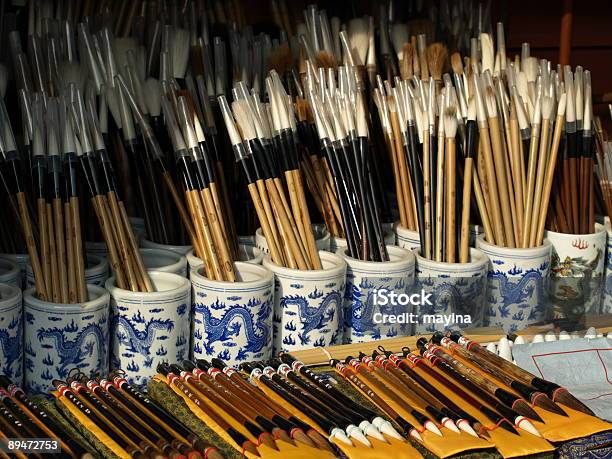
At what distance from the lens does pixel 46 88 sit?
2.20m

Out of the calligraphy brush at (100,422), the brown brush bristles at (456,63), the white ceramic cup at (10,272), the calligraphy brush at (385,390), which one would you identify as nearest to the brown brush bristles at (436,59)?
the brown brush bristles at (456,63)

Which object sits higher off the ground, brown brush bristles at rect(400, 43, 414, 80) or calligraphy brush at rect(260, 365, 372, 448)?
brown brush bristles at rect(400, 43, 414, 80)

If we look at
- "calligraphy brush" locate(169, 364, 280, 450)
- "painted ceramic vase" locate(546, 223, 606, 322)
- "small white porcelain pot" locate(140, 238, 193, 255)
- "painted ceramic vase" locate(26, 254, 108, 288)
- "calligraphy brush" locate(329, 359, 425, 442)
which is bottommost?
"calligraphy brush" locate(329, 359, 425, 442)

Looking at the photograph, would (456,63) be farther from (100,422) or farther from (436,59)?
(100,422)

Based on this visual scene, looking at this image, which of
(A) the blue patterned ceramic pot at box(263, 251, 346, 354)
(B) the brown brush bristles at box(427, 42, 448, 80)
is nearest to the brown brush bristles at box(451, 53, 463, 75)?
(B) the brown brush bristles at box(427, 42, 448, 80)

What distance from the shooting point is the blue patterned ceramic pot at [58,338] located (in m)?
1.81

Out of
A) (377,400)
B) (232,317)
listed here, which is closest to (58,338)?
(232,317)

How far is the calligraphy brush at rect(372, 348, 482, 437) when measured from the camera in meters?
1.59

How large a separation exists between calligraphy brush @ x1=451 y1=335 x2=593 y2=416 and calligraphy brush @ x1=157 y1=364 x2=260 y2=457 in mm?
563

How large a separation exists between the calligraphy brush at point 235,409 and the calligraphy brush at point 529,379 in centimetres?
50

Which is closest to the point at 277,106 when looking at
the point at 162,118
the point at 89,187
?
the point at 162,118

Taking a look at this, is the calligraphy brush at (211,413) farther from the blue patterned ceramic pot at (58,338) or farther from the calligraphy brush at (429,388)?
the calligraphy brush at (429,388)

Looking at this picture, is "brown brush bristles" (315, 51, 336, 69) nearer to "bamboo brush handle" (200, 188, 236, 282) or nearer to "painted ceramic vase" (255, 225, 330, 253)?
"painted ceramic vase" (255, 225, 330, 253)

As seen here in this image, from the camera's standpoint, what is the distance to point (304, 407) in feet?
5.26
